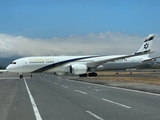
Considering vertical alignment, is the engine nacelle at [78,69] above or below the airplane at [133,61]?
below

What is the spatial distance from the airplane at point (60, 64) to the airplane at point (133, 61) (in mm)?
2845

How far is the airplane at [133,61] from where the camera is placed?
55.0 metres

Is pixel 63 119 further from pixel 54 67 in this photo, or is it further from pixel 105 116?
pixel 54 67

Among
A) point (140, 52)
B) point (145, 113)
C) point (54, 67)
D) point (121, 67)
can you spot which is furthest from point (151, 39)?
point (145, 113)

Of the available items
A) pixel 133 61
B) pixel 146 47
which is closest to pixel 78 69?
pixel 133 61

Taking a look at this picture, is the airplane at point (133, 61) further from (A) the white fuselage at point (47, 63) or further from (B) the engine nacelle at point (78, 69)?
(B) the engine nacelle at point (78, 69)

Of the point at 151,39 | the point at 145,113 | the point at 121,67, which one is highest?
the point at 151,39

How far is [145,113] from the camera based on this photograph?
9.75 m

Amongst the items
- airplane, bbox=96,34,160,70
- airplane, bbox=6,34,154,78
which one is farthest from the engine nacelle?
airplane, bbox=96,34,160,70

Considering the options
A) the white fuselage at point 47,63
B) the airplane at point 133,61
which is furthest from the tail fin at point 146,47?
the white fuselage at point 47,63

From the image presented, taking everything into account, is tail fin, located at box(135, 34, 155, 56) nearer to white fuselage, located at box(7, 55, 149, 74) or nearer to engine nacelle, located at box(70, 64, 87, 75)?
white fuselage, located at box(7, 55, 149, 74)

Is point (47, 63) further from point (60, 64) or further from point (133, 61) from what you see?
point (133, 61)

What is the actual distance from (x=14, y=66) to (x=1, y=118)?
40.5 meters

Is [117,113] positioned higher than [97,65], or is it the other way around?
[97,65]
